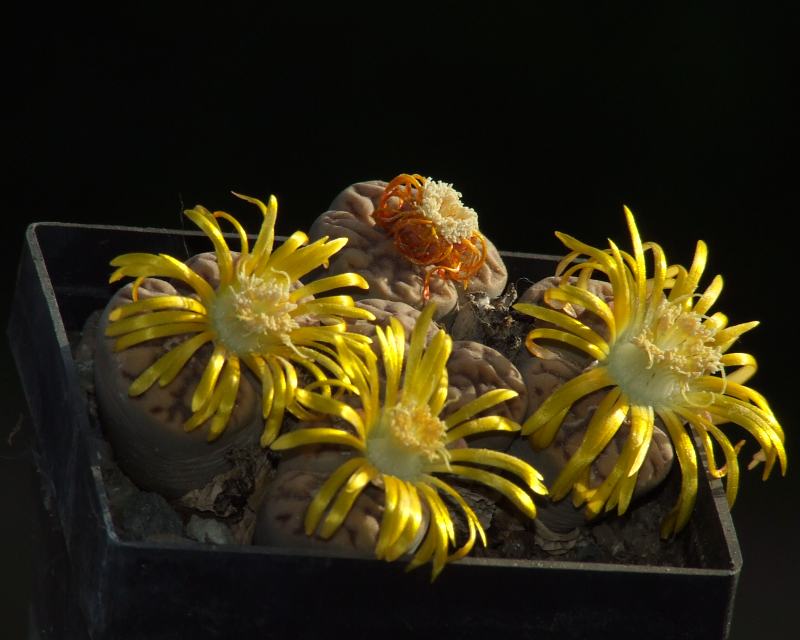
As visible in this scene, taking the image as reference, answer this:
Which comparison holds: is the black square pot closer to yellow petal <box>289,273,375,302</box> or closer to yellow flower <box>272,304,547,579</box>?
yellow flower <box>272,304,547,579</box>

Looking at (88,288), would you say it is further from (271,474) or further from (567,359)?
(567,359)

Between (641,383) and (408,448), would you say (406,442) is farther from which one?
(641,383)

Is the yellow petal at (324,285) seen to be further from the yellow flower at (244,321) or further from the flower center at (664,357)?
the flower center at (664,357)

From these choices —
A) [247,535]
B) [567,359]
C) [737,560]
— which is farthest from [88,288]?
[737,560]

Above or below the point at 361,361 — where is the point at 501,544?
below

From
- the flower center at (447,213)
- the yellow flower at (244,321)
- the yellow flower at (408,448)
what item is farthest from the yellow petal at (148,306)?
the flower center at (447,213)
